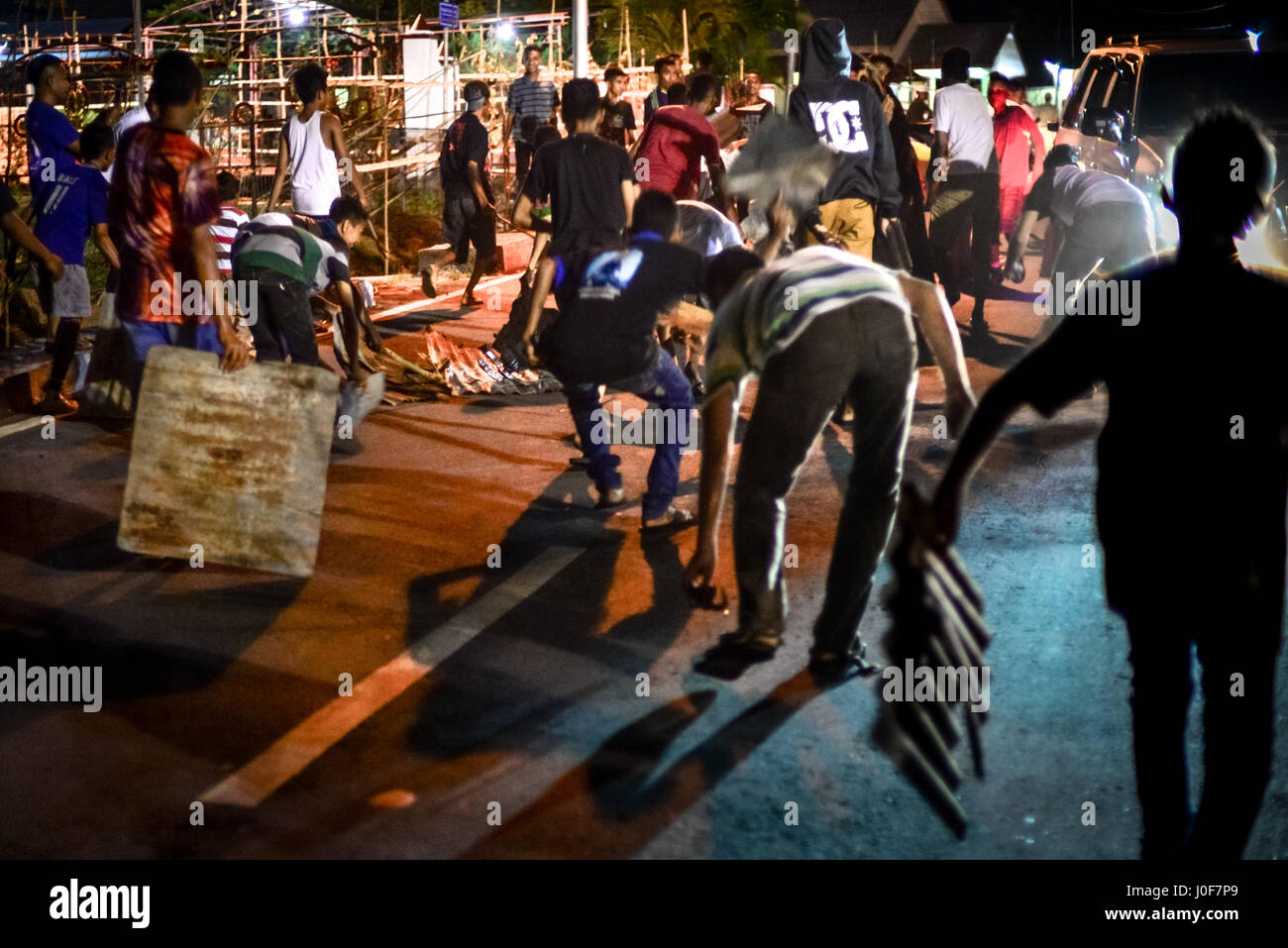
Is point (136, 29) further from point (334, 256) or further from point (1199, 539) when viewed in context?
point (1199, 539)

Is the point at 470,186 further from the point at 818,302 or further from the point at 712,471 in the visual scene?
the point at 818,302

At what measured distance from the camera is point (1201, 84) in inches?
466

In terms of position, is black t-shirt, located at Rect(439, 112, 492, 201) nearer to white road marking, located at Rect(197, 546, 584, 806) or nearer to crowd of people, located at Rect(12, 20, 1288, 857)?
crowd of people, located at Rect(12, 20, 1288, 857)

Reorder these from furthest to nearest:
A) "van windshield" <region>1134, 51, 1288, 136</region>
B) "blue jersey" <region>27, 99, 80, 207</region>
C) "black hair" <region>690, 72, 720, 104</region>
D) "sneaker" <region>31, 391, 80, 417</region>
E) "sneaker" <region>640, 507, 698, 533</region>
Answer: "van windshield" <region>1134, 51, 1288, 136</region> < "black hair" <region>690, 72, 720, 104</region> < "sneaker" <region>31, 391, 80, 417</region> < "blue jersey" <region>27, 99, 80, 207</region> < "sneaker" <region>640, 507, 698, 533</region>

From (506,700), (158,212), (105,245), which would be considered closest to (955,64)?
(105,245)

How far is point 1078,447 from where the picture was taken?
775 cm

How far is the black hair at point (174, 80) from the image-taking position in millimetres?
5777

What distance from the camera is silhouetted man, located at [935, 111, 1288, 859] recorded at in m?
3.07

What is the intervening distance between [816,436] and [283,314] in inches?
149

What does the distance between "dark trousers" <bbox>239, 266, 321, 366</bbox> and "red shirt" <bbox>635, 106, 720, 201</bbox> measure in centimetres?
318

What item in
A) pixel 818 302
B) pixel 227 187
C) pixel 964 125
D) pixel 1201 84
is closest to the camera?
pixel 818 302

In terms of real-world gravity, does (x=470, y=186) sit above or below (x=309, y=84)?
below

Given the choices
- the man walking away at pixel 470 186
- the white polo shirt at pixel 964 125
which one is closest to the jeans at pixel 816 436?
the white polo shirt at pixel 964 125

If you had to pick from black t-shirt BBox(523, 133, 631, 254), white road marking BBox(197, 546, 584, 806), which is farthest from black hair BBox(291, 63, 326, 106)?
white road marking BBox(197, 546, 584, 806)
